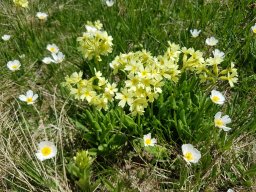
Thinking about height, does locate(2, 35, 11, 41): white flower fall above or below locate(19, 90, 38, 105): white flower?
above

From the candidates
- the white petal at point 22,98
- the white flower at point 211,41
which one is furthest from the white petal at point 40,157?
the white flower at point 211,41

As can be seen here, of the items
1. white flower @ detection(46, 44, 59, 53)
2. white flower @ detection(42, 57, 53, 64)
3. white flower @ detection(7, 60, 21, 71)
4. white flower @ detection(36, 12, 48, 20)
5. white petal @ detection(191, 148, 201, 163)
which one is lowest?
white petal @ detection(191, 148, 201, 163)

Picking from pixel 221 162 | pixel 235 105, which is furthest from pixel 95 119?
pixel 235 105

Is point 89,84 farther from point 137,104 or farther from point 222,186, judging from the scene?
point 222,186

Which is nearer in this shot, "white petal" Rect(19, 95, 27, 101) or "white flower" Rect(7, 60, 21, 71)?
"white petal" Rect(19, 95, 27, 101)

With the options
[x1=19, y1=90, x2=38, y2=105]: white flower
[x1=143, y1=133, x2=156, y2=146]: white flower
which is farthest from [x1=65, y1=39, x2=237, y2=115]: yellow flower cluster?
[x1=19, y1=90, x2=38, y2=105]: white flower

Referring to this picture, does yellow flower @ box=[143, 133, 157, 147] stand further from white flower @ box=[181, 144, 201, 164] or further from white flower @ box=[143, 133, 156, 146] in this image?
white flower @ box=[181, 144, 201, 164]

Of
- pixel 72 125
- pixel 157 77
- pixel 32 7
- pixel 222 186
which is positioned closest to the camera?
pixel 157 77

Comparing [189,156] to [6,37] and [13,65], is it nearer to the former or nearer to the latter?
[13,65]

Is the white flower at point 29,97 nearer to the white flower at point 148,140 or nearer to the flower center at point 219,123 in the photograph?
the white flower at point 148,140
